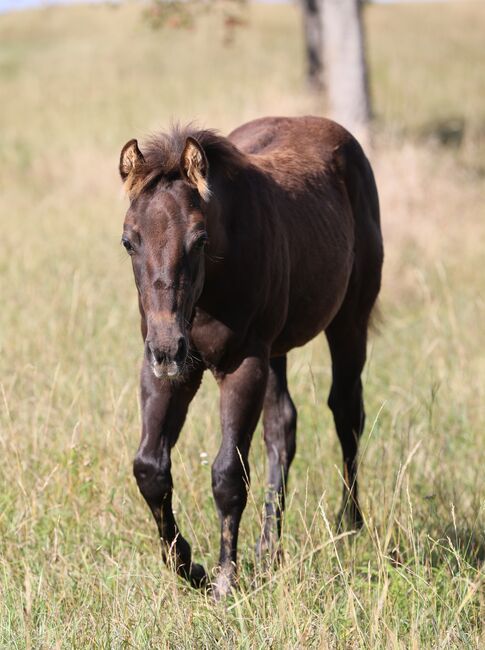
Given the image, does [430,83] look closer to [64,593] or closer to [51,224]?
[51,224]

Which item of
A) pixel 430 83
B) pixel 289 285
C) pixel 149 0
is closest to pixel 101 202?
pixel 149 0

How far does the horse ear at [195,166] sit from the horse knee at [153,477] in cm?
112

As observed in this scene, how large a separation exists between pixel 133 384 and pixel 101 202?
673 centimetres

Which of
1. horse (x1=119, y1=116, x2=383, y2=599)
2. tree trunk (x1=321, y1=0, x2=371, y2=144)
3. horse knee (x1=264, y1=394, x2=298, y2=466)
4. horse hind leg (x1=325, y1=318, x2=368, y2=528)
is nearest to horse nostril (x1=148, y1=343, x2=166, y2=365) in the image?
horse (x1=119, y1=116, x2=383, y2=599)

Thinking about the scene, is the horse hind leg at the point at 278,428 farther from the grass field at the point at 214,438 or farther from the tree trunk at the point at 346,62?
the tree trunk at the point at 346,62

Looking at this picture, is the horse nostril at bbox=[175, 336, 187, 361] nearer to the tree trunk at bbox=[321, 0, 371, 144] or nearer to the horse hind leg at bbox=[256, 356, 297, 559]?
the horse hind leg at bbox=[256, 356, 297, 559]

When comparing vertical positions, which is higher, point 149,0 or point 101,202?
point 149,0

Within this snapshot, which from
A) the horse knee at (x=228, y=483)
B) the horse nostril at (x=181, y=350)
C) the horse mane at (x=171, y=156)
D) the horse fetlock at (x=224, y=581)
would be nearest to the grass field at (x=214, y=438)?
the horse fetlock at (x=224, y=581)

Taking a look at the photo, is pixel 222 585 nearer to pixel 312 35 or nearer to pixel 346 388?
pixel 346 388

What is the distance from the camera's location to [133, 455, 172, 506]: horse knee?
14.1 feet

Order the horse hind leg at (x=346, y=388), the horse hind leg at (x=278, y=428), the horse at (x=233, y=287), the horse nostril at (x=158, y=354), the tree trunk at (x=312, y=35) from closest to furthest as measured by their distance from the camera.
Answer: the horse nostril at (x=158, y=354) < the horse at (x=233, y=287) < the horse hind leg at (x=278, y=428) < the horse hind leg at (x=346, y=388) < the tree trunk at (x=312, y=35)

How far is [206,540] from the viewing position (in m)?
4.74

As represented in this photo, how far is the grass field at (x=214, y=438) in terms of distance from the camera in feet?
12.0

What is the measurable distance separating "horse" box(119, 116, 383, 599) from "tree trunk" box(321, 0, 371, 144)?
26.4 ft
